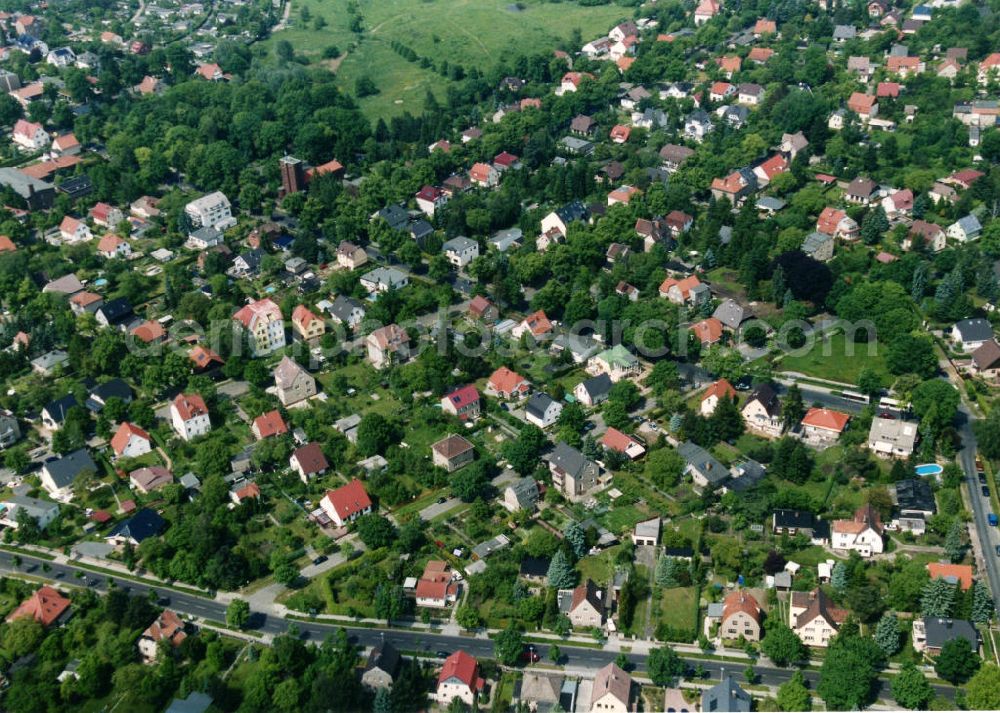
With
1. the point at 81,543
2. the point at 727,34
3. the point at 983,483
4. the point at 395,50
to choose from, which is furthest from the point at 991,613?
the point at 395,50

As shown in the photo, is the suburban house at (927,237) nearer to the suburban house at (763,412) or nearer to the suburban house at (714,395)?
the suburban house at (763,412)

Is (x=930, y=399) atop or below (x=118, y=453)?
atop

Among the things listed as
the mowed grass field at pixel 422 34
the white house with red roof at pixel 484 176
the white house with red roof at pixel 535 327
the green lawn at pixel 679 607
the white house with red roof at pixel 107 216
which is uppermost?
the green lawn at pixel 679 607

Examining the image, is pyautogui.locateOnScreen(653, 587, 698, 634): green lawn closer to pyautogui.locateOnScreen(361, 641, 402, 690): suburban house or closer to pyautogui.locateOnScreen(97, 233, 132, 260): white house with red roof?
pyautogui.locateOnScreen(361, 641, 402, 690): suburban house

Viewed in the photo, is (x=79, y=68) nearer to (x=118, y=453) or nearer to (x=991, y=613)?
(x=118, y=453)

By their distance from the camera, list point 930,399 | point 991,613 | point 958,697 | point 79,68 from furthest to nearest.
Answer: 1. point 79,68
2. point 930,399
3. point 991,613
4. point 958,697

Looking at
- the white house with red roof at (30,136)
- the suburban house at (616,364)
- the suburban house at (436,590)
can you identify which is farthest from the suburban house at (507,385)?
the white house with red roof at (30,136)
